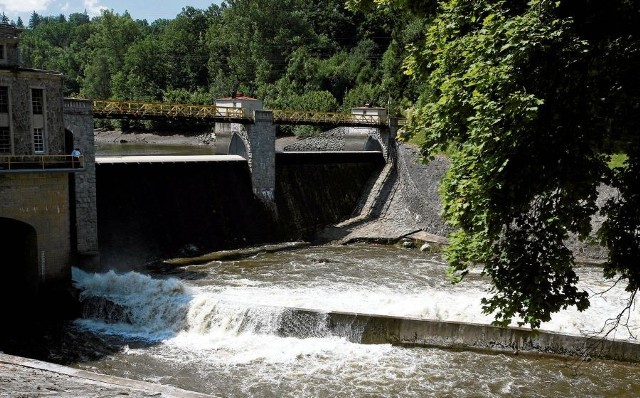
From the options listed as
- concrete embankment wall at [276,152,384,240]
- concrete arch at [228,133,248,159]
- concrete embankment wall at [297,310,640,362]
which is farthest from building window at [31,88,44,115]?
concrete embankment wall at [276,152,384,240]

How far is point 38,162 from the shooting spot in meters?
22.2

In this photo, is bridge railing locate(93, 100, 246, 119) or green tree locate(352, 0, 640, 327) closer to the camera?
green tree locate(352, 0, 640, 327)

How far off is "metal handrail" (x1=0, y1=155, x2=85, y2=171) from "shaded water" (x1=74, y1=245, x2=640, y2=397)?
13.7ft

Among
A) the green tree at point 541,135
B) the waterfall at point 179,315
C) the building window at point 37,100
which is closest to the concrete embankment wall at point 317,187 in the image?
the waterfall at point 179,315

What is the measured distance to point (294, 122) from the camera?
38.3 metres

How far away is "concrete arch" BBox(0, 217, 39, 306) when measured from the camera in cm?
2248

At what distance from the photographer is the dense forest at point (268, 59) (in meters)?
68.4

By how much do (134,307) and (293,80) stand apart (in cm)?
5481

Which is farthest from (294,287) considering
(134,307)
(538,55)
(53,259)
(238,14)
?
(238,14)

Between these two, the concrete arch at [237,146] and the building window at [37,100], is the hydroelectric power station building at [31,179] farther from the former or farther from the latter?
the concrete arch at [237,146]

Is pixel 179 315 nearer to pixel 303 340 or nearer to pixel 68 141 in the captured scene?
pixel 303 340

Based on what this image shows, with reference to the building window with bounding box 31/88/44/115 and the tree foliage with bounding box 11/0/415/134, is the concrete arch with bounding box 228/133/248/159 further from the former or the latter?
the tree foliage with bounding box 11/0/415/134

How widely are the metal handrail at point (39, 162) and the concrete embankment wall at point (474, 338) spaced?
10.2 meters

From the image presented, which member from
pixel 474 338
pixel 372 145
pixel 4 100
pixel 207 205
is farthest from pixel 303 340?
pixel 372 145
